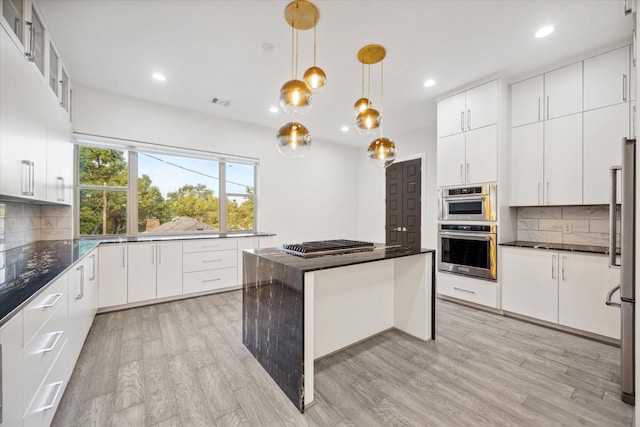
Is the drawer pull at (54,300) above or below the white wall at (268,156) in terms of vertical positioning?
below

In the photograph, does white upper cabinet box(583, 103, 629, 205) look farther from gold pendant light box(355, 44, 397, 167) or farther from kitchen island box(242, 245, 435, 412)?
gold pendant light box(355, 44, 397, 167)

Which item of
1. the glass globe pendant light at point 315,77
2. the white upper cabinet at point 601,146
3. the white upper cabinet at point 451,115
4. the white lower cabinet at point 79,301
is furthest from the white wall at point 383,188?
the white lower cabinet at point 79,301

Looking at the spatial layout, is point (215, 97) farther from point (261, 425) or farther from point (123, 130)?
point (261, 425)

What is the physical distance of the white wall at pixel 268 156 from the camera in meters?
3.52

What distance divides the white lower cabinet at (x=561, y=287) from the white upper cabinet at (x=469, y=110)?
5.26ft

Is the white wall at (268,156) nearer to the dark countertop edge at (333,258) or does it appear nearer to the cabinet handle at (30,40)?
the cabinet handle at (30,40)

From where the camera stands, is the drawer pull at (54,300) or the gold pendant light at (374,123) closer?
the drawer pull at (54,300)

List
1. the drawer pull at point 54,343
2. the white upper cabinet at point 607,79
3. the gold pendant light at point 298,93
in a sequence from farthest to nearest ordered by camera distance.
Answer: the white upper cabinet at point 607,79
the gold pendant light at point 298,93
the drawer pull at point 54,343

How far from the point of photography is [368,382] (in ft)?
6.25

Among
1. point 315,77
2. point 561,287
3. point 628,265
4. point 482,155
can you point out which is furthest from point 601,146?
point 315,77

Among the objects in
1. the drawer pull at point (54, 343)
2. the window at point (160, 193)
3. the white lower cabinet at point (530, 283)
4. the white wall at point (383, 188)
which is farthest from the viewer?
the white wall at point (383, 188)

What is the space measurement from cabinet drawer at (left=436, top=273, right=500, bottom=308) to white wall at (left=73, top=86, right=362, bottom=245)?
9.07 feet

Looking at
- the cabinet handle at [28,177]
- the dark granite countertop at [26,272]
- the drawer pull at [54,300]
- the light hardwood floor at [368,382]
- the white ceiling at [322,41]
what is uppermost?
the white ceiling at [322,41]

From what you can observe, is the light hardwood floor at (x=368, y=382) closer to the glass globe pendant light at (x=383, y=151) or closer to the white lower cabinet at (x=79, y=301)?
the white lower cabinet at (x=79, y=301)
